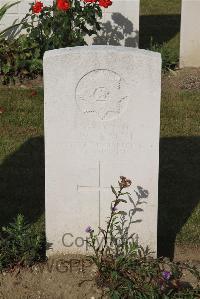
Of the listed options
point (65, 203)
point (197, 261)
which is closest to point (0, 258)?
point (65, 203)

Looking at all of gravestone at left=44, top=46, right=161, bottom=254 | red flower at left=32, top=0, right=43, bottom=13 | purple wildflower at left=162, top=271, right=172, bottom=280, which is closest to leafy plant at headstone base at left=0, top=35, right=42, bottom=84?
red flower at left=32, top=0, right=43, bottom=13

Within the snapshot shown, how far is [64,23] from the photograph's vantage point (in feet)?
29.6

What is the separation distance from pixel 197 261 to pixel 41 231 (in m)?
1.19

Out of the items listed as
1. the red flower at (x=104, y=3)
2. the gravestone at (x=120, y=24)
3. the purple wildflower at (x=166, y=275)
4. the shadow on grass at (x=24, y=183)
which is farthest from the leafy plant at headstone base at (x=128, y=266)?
the gravestone at (x=120, y=24)

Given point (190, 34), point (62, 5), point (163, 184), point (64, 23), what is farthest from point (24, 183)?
point (190, 34)

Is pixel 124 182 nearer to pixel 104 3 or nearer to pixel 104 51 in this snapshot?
pixel 104 51

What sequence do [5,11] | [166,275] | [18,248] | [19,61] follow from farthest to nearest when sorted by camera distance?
[5,11] → [19,61] → [18,248] → [166,275]

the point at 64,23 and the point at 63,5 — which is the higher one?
the point at 63,5

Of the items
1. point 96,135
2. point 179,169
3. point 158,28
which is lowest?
point 179,169

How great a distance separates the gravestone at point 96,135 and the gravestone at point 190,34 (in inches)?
190

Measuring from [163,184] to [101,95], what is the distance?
1992 mm

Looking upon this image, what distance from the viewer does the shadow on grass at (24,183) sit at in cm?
610

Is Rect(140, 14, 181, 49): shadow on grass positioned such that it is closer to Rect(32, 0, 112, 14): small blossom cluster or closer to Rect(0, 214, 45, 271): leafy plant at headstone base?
Rect(32, 0, 112, 14): small blossom cluster

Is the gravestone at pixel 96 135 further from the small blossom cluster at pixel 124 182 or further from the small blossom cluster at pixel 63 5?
the small blossom cluster at pixel 63 5
